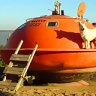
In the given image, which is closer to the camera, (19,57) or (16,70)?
(16,70)

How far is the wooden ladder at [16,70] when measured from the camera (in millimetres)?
8773

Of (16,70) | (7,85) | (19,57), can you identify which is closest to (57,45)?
(19,57)

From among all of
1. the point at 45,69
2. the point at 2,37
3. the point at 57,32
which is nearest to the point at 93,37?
the point at 57,32

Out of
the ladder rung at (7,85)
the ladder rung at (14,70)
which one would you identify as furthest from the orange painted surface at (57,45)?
the ladder rung at (7,85)

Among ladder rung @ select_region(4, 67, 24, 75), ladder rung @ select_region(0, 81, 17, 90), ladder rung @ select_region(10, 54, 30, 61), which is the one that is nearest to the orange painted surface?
ladder rung @ select_region(10, 54, 30, 61)

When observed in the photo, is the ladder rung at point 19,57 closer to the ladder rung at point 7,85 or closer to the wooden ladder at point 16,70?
the wooden ladder at point 16,70

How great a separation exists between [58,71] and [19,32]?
5.63ft

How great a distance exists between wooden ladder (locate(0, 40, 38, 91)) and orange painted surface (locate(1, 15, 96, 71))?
27 cm

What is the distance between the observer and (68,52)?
9.10 m

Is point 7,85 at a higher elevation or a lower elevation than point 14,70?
lower

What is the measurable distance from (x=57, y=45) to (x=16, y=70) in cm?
132

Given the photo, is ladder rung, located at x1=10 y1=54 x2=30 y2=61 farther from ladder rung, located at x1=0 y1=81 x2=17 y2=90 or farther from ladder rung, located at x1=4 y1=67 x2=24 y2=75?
ladder rung, located at x1=0 y1=81 x2=17 y2=90

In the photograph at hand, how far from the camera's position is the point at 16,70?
29.9 ft

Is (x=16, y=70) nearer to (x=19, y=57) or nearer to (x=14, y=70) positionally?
(x=14, y=70)
